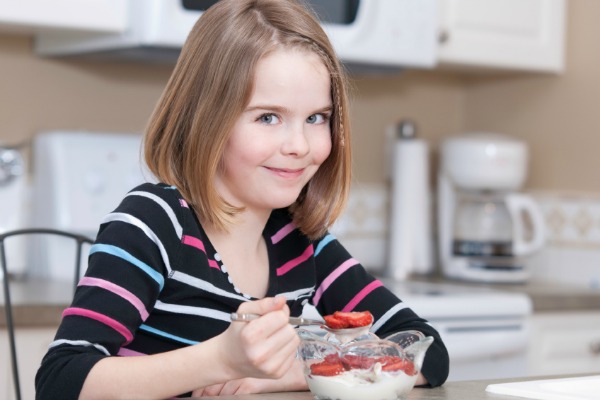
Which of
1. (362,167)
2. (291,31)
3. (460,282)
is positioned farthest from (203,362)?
(362,167)

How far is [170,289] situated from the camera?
1183 mm

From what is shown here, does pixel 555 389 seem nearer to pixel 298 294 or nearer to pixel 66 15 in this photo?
pixel 298 294

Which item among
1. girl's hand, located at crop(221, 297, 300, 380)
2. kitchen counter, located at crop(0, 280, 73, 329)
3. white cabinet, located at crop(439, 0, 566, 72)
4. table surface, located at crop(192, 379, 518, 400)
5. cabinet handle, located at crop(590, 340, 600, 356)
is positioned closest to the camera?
girl's hand, located at crop(221, 297, 300, 380)

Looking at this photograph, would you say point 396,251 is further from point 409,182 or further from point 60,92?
point 60,92

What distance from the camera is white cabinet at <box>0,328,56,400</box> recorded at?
1.84 meters

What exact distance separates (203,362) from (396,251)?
1.87 meters

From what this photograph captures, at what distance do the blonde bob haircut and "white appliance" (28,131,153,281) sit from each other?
1072mm

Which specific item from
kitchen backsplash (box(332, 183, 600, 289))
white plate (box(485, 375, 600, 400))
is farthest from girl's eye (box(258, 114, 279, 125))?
kitchen backsplash (box(332, 183, 600, 289))

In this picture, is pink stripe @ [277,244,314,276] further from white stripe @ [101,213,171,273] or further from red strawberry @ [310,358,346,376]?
red strawberry @ [310,358,346,376]

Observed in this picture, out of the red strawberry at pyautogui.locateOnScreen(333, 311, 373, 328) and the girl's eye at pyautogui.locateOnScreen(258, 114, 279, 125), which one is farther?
the girl's eye at pyautogui.locateOnScreen(258, 114, 279, 125)

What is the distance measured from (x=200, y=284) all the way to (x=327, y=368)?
0.26 m

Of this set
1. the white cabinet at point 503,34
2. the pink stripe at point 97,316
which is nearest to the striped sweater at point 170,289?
the pink stripe at point 97,316

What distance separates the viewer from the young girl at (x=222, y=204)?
42.4 inches

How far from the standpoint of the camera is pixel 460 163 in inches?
109
